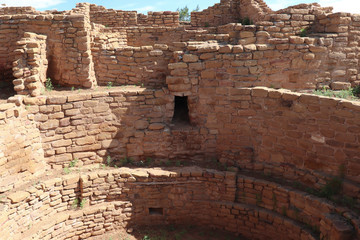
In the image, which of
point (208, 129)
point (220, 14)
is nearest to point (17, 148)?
point (208, 129)

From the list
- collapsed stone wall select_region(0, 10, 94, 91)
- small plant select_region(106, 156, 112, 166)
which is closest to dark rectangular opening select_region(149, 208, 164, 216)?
small plant select_region(106, 156, 112, 166)

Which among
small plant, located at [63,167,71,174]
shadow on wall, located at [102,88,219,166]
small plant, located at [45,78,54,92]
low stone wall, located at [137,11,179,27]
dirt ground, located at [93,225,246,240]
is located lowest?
dirt ground, located at [93,225,246,240]

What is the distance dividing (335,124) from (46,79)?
22.4 feet

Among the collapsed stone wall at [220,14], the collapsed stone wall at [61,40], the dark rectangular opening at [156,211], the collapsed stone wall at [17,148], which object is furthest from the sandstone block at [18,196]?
the collapsed stone wall at [220,14]

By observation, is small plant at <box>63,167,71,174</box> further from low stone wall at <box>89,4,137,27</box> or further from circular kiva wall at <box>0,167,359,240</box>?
low stone wall at <box>89,4,137,27</box>

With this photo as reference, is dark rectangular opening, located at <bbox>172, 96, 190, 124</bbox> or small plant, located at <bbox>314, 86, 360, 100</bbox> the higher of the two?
small plant, located at <bbox>314, 86, 360, 100</bbox>

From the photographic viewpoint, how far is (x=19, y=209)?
6.32 m

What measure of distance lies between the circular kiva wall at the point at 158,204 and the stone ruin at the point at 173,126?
3cm

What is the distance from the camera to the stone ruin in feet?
21.9

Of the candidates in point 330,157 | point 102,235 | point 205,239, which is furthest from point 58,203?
point 330,157

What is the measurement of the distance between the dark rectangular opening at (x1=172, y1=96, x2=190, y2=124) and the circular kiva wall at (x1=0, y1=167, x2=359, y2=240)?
52.6 inches

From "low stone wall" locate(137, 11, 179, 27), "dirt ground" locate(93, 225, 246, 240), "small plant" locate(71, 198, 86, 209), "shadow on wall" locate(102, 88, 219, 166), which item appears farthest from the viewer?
"low stone wall" locate(137, 11, 179, 27)

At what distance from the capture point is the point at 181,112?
8.71 m

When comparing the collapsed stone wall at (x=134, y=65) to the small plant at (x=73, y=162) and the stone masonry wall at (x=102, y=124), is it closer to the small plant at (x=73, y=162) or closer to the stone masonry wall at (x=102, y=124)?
the stone masonry wall at (x=102, y=124)
